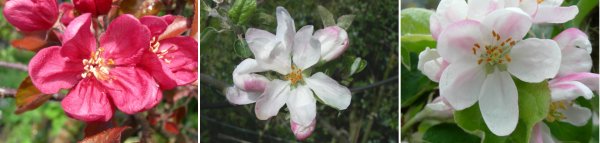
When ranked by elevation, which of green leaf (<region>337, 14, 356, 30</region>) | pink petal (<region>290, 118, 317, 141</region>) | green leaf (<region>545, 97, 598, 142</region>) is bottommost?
green leaf (<region>545, 97, 598, 142</region>)

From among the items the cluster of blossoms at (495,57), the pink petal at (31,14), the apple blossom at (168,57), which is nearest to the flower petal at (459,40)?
the cluster of blossoms at (495,57)

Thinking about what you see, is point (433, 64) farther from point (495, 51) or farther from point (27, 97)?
point (27, 97)

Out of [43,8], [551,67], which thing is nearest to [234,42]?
[43,8]

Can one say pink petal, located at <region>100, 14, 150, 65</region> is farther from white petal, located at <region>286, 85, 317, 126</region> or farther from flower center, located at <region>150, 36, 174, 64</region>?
white petal, located at <region>286, 85, 317, 126</region>

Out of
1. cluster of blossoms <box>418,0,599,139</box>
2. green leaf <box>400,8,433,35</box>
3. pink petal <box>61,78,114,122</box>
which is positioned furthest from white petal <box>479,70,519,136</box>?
pink petal <box>61,78,114,122</box>

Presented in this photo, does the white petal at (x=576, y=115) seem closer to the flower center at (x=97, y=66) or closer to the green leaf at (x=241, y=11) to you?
the green leaf at (x=241, y=11)

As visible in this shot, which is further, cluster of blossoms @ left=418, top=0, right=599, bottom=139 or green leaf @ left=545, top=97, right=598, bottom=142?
green leaf @ left=545, top=97, right=598, bottom=142

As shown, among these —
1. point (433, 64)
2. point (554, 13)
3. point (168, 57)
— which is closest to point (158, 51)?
point (168, 57)
